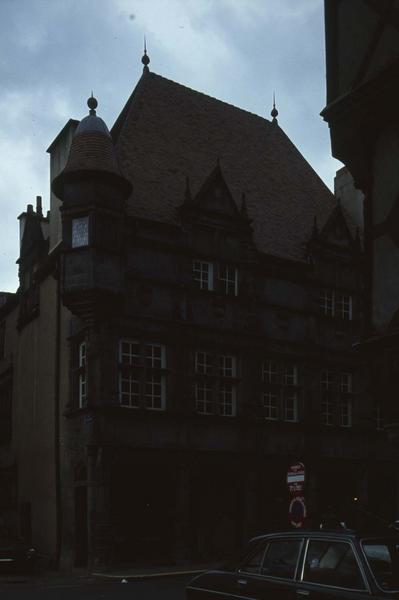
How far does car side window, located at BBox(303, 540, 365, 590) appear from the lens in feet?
27.6

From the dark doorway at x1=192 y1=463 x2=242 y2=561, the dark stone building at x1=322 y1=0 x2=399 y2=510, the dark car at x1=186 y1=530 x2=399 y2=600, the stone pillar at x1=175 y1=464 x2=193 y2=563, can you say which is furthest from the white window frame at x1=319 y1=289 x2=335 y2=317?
the dark car at x1=186 y1=530 x2=399 y2=600

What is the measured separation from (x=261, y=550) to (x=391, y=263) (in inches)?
172

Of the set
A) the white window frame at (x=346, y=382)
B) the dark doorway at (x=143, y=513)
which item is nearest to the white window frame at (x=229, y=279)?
the white window frame at (x=346, y=382)

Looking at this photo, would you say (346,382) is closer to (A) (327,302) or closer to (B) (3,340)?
(A) (327,302)

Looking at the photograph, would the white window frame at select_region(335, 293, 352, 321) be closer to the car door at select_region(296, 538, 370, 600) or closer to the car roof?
the car roof

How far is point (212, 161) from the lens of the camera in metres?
Result: 31.1

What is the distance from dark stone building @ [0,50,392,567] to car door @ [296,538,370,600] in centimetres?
1559

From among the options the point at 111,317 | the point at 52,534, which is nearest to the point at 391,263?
the point at 111,317

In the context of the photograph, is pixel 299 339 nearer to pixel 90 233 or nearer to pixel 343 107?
pixel 90 233

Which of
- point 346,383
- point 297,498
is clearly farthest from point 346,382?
point 297,498

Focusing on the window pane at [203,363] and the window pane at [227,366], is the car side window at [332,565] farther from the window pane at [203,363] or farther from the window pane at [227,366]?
Answer: the window pane at [227,366]

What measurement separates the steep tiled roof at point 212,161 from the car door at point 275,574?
17923 millimetres

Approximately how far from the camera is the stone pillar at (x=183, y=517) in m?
25.4

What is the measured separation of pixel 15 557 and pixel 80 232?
8.83 m
